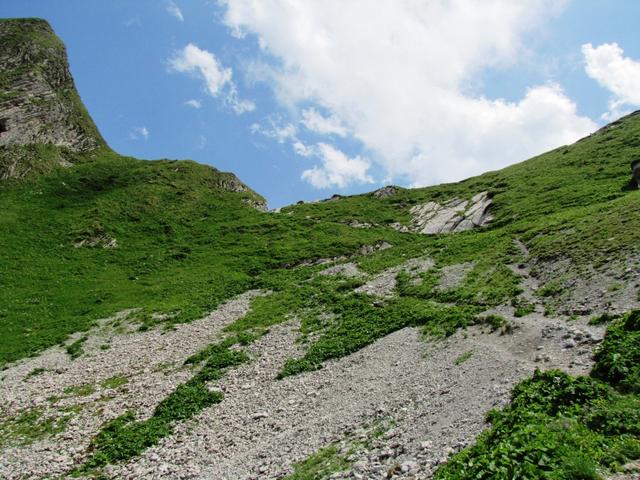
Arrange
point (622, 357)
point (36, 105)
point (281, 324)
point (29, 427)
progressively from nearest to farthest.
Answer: point (622, 357), point (29, 427), point (281, 324), point (36, 105)

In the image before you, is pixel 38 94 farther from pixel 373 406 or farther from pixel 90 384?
pixel 373 406

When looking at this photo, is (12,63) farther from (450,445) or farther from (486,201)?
(450,445)

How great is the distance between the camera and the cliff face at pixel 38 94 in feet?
284

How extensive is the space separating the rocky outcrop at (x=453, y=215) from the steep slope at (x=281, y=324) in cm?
149

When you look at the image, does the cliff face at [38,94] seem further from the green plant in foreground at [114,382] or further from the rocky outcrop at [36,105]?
the green plant in foreground at [114,382]

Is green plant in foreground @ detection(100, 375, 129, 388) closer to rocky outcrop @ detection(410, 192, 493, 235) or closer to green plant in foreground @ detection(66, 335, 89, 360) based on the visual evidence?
green plant in foreground @ detection(66, 335, 89, 360)

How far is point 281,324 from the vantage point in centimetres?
3625

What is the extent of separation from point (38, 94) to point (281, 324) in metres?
92.7

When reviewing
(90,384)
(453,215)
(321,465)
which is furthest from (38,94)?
(321,465)

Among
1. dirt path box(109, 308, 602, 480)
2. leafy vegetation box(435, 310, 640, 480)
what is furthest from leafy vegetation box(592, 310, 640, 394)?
dirt path box(109, 308, 602, 480)

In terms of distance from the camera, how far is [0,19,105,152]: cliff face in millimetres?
86625

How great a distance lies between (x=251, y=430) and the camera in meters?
21.8

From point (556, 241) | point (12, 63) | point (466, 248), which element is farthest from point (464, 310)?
point (12, 63)

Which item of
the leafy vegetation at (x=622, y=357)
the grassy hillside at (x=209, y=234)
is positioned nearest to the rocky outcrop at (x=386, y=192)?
the grassy hillside at (x=209, y=234)
